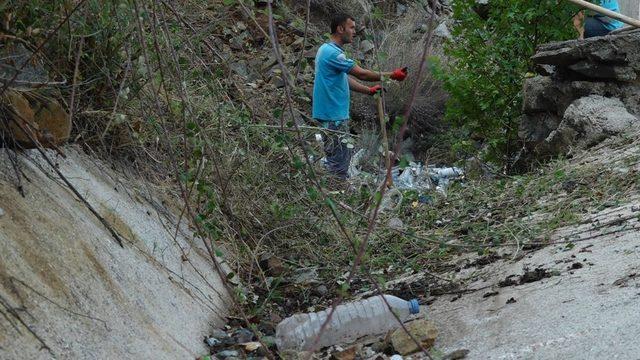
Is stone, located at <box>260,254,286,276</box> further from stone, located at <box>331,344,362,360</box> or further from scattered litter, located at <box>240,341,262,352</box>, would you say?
stone, located at <box>331,344,362,360</box>

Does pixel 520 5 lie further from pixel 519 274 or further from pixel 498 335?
pixel 498 335

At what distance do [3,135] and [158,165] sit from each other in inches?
59.2

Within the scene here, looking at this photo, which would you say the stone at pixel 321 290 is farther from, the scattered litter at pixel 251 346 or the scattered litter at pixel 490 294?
the scattered litter at pixel 490 294

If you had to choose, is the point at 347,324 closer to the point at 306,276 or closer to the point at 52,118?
the point at 306,276

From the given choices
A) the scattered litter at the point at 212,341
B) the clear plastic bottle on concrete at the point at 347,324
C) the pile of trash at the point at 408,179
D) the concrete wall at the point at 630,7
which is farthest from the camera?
the concrete wall at the point at 630,7

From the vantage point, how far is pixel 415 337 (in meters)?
3.12

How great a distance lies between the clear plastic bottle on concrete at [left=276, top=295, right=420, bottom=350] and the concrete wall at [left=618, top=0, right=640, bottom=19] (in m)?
11.3

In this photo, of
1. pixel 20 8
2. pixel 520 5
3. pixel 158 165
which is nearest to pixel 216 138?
pixel 158 165

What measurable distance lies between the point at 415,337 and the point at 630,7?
12133mm

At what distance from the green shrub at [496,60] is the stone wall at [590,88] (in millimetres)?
497

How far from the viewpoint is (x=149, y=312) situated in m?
3.10

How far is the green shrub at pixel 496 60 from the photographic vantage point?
7.68m

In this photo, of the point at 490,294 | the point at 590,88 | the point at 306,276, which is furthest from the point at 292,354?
the point at 590,88

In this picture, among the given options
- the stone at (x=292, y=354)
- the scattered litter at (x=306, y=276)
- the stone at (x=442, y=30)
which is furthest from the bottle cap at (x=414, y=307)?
the stone at (x=442, y=30)
